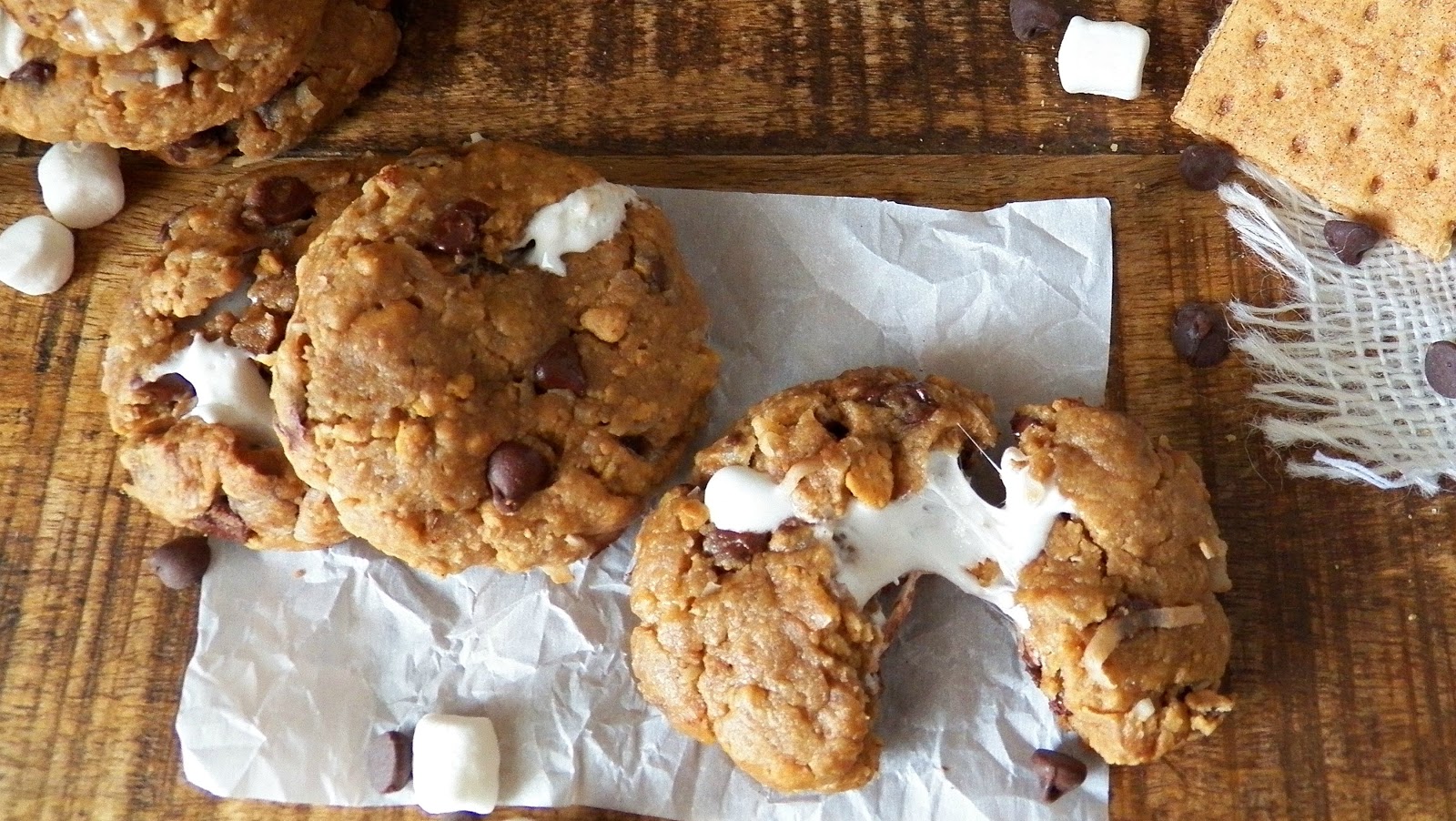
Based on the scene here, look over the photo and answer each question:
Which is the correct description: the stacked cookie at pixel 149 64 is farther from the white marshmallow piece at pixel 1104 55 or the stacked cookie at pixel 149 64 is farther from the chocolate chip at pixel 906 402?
the white marshmallow piece at pixel 1104 55

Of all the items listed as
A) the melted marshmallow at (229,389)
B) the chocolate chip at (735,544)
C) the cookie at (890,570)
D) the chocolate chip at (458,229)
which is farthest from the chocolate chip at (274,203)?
the chocolate chip at (735,544)

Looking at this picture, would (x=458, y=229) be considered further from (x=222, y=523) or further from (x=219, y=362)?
(x=222, y=523)

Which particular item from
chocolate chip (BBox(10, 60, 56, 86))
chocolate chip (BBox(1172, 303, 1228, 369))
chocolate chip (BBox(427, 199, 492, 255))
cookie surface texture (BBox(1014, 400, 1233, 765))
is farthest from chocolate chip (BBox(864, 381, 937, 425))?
chocolate chip (BBox(10, 60, 56, 86))

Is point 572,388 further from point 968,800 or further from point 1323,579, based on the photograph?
point 1323,579

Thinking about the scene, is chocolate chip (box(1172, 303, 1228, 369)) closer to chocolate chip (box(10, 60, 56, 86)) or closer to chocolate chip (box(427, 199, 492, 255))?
chocolate chip (box(427, 199, 492, 255))

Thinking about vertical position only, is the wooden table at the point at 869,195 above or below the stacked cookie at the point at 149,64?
below

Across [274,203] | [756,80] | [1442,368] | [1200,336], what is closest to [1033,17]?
[756,80]
